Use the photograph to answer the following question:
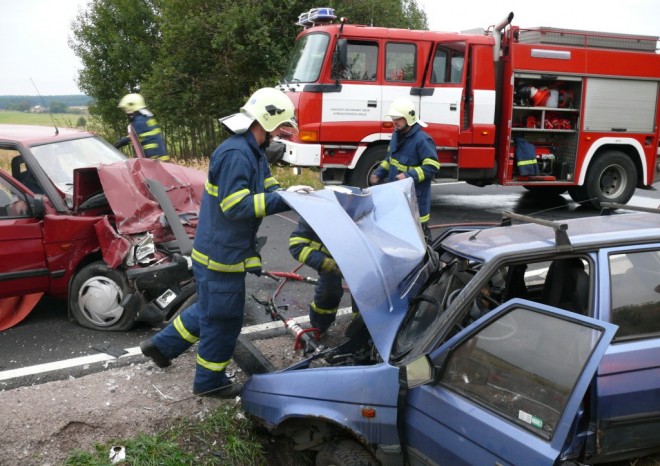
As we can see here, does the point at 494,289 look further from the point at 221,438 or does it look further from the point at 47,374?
the point at 47,374

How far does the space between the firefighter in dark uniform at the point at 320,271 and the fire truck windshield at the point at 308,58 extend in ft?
16.5

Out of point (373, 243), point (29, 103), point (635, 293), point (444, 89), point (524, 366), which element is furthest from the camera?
point (444, 89)

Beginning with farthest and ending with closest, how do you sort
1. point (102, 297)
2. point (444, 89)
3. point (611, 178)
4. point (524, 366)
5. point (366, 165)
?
point (611, 178) → point (444, 89) → point (366, 165) → point (102, 297) → point (524, 366)

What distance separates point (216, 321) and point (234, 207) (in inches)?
27.5

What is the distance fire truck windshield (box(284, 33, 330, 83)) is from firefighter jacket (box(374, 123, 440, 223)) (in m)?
2.90

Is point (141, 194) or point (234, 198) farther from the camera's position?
point (141, 194)

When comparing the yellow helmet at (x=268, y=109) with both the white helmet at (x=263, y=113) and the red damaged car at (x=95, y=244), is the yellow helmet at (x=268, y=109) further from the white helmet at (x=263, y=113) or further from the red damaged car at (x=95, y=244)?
the red damaged car at (x=95, y=244)

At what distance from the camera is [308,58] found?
9047 millimetres

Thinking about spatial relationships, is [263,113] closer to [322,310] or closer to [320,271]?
[320,271]

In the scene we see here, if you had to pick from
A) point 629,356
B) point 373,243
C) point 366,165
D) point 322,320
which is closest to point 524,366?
point 629,356

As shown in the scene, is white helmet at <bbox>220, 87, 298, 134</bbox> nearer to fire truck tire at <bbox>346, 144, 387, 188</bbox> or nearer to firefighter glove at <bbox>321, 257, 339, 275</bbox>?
firefighter glove at <bbox>321, 257, 339, 275</bbox>

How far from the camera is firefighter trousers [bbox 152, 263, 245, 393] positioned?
3.54 m

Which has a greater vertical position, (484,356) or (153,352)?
(484,356)

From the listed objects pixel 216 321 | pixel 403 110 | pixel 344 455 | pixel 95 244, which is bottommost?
pixel 344 455
